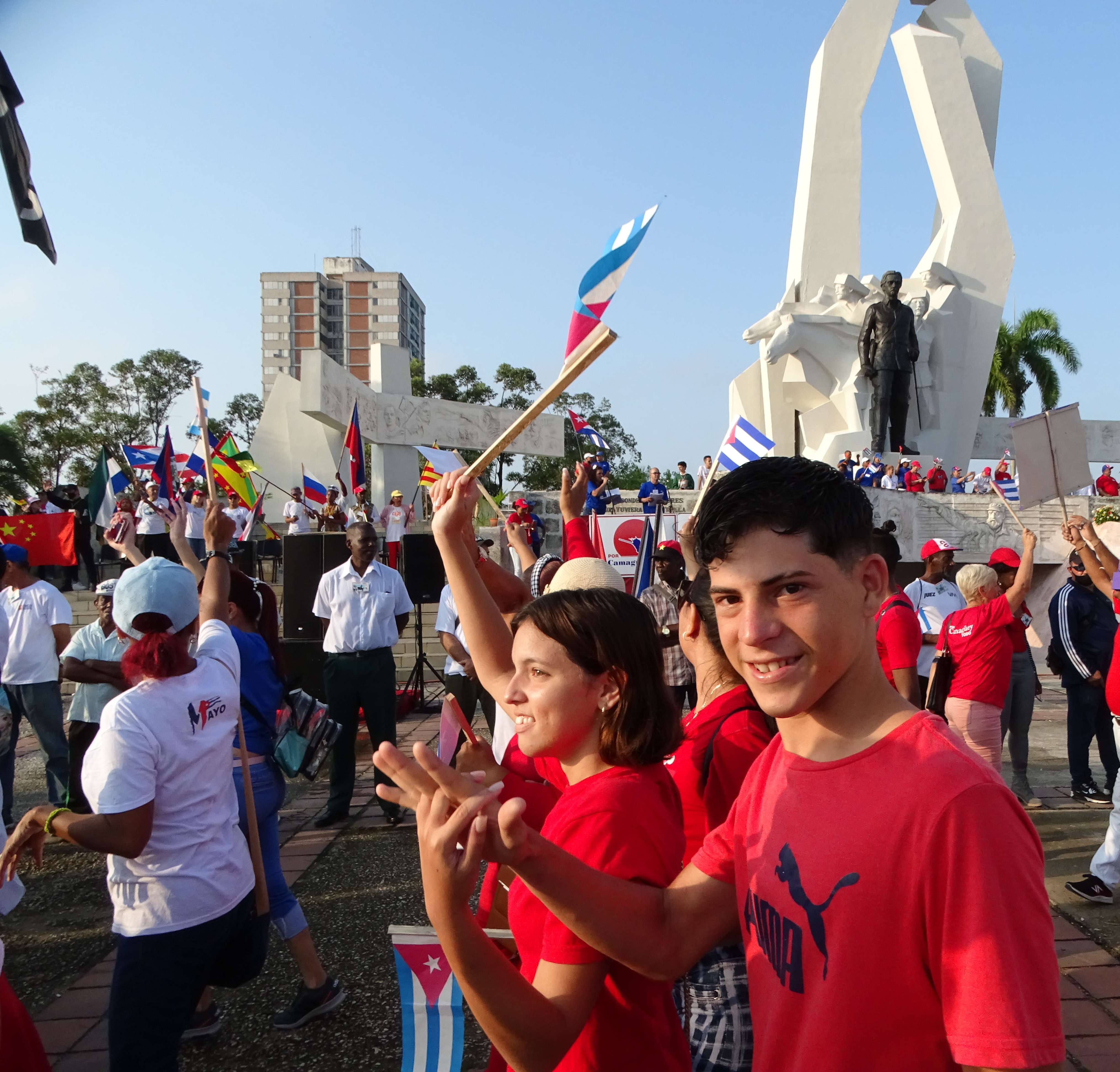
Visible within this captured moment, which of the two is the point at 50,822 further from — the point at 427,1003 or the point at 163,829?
the point at 427,1003

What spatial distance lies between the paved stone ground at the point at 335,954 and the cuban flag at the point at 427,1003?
4.15 ft

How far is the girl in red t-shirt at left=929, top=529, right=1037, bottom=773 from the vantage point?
199 inches

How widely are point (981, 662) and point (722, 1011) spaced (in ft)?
13.1

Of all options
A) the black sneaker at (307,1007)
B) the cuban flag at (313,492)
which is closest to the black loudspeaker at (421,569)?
the black sneaker at (307,1007)

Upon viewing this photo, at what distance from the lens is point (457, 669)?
6.71 m

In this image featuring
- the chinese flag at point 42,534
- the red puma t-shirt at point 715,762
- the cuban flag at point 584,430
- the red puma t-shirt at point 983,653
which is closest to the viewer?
the red puma t-shirt at point 715,762

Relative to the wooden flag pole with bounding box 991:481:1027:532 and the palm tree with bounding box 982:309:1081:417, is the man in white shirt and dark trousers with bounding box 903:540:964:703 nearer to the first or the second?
the wooden flag pole with bounding box 991:481:1027:532

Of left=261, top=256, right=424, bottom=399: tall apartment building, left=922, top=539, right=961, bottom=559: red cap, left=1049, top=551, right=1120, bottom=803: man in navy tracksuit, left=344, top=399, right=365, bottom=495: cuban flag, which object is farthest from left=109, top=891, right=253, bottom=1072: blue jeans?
left=261, top=256, right=424, bottom=399: tall apartment building

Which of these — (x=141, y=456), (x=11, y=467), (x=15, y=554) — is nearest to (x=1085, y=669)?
(x=15, y=554)

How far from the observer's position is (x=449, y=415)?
2802 cm

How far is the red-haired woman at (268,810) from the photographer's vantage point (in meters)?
3.17

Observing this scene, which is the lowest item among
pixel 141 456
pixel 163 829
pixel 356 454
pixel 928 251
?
pixel 163 829

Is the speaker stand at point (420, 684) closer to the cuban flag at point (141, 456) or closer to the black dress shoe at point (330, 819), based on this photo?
the black dress shoe at point (330, 819)

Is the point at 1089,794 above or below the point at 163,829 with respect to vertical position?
below
